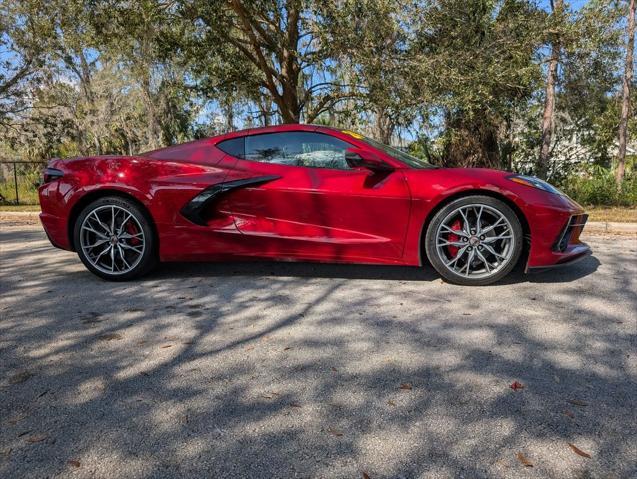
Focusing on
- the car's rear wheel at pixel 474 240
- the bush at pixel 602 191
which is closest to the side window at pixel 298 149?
the car's rear wheel at pixel 474 240

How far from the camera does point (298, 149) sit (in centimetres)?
432

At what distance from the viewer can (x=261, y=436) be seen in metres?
1.85

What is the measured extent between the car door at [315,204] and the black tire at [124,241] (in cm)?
75

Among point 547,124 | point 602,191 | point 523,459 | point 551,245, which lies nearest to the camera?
point 523,459

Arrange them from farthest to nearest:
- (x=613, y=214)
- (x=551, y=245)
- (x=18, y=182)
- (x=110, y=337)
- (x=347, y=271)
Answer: (x=18, y=182) < (x=613, y=214) < (x=347, y=271) < (x=551, y=245) < (x=110, y=337)

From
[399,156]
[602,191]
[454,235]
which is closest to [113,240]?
[399,156]

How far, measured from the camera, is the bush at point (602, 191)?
11539mm

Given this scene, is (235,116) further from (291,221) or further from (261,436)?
(261,436)

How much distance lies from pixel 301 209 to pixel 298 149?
0.57 m

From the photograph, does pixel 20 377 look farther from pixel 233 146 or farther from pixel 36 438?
pixel 233 146

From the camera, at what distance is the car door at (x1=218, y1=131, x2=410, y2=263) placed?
4.03 m

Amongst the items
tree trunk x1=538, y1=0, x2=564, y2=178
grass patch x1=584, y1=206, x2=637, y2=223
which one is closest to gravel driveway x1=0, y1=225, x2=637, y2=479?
grass patch x1=584, y1=206, x2=637, y2=223

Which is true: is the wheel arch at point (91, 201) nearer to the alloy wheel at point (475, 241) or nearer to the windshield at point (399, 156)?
the windshield at point (399, 156)

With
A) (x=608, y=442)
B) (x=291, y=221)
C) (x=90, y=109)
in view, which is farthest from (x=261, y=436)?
(x=90, y=109)
